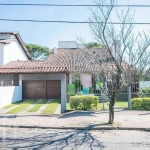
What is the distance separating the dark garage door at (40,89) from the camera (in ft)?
64.5

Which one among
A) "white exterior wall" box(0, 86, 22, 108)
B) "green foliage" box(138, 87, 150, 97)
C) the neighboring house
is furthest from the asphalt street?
the neighboring house

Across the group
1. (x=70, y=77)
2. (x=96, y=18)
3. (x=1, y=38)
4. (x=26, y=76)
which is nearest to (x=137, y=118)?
(x=96, y=18)

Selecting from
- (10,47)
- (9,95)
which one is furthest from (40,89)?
(10,47)

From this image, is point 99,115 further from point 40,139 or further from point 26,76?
point 26,76

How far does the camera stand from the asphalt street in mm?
6023

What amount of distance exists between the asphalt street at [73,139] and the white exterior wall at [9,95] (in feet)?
22.0

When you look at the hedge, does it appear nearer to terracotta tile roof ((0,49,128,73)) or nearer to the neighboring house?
terracotta tile roof ((0,49,128,73))

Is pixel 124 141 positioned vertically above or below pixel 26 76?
below

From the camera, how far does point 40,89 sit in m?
20.0

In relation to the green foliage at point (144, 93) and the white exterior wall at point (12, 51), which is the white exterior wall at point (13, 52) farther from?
the green foliage at point (144, 93)

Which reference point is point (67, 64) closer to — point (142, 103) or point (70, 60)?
point (70, 60)

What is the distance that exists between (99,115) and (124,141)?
14.4 feet

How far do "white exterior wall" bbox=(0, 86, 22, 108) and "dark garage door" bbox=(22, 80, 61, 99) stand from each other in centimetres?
82

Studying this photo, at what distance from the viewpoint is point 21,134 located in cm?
750
